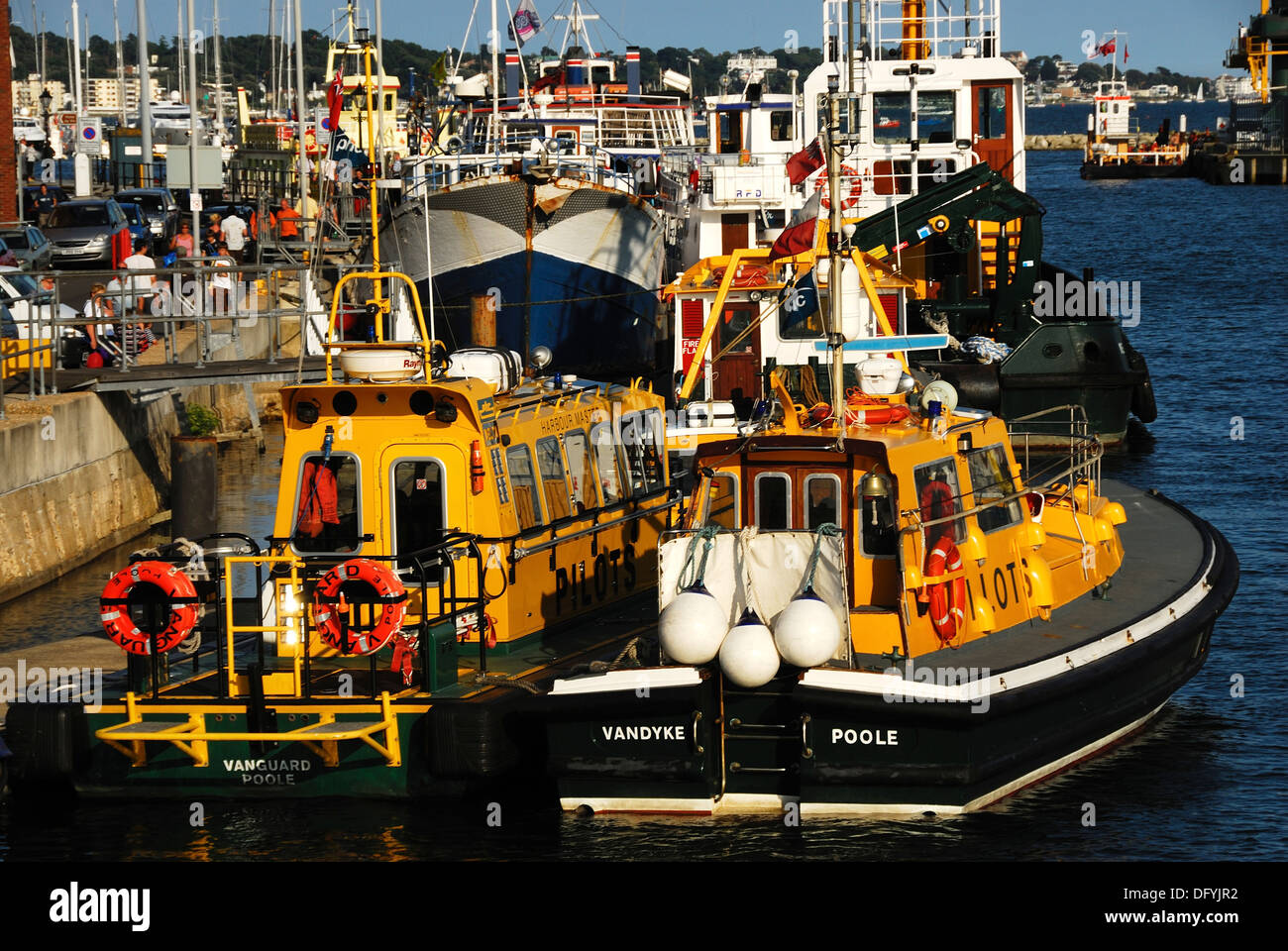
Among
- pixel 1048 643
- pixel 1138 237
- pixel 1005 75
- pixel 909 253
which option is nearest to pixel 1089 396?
pixel 909 253

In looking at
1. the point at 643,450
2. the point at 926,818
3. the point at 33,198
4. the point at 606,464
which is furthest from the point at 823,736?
the point at 33,198

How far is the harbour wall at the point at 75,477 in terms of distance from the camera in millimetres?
21297

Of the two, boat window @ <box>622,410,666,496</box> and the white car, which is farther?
the white car

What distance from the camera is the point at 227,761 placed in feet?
46.2

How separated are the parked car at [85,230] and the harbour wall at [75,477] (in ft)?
53.4

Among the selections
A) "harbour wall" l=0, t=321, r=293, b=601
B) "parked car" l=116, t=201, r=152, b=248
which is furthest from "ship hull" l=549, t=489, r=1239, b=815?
"parked car" l=116, t=201, r=152, b=248

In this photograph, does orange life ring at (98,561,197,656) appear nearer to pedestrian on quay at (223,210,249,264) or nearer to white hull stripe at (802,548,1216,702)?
white hull stripe at (802,548,1216,702)

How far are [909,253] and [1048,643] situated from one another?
2108cm

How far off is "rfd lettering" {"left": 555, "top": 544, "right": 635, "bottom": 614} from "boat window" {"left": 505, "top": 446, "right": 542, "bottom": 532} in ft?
1.94

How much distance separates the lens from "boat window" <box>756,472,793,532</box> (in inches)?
571

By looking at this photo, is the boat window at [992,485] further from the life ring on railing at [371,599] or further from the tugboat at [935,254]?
the tugboat at [935,254]

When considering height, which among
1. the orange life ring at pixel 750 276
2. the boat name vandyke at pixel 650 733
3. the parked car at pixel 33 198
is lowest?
the boat name vandyke at pixel 650 733

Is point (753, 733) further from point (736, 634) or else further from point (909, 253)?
point (909, 253)

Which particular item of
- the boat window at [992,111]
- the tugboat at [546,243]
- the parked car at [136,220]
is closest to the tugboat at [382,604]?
the tugboat at [546,243]
